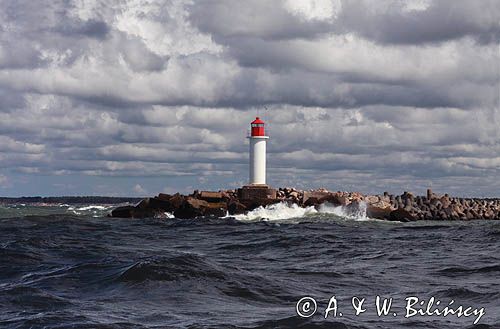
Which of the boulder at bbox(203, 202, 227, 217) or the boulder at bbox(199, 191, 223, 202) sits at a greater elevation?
the boulder at bbox(199, 191, 223, 202)

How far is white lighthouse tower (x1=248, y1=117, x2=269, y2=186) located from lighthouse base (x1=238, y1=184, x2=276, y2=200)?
0.82 m

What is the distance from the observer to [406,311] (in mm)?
9828

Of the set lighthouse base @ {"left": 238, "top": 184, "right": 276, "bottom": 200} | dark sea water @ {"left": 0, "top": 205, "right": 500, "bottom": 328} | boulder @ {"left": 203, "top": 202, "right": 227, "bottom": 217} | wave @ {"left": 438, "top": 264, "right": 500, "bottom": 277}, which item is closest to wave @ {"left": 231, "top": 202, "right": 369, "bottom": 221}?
boulder @ {"left": 203, "top": 202, "right": 227, "bottom": 217}

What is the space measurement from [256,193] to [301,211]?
12.2 ft

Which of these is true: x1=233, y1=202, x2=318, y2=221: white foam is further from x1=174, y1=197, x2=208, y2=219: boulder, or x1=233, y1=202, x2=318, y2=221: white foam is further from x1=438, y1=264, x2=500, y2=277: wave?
x1=438, y1=264, x2=500, y2=277: wave

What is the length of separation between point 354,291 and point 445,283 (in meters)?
1.80

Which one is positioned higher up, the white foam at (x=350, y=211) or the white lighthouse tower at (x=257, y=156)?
the white lighthouse tower at (x=257, y=156)

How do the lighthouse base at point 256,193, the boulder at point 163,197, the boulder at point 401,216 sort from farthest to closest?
the lighthouse base at point 256,193 → the boulder at point 163,197 → the boulder at point 401,216

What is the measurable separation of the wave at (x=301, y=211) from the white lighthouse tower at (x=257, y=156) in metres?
4.25

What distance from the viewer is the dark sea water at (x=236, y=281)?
9.17 meters

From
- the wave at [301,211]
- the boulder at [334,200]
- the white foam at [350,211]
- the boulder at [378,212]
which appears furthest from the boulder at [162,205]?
the boulder at [378,212]

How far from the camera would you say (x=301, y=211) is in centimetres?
4203

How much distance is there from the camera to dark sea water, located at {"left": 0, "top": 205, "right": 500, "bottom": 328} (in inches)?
361

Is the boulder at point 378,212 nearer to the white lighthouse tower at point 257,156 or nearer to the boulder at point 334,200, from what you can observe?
the boulder at point 334,200
